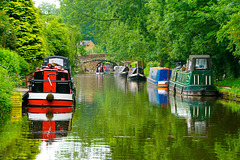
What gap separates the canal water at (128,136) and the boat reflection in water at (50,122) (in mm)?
31

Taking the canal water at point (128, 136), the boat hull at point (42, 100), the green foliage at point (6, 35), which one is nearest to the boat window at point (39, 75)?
the boat hull at point (42, 100)

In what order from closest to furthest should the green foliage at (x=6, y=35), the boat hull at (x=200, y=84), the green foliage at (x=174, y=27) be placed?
the green foliage at (x=6, y=35)
the green foliage at (x=174, y=27)
the boat hull at (x=200, y=84)

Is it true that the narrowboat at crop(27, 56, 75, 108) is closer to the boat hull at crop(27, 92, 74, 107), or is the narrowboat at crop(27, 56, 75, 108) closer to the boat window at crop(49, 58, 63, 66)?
the boat hull at crop(27, 92, 74, 107)

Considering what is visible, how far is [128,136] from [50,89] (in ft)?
29.5

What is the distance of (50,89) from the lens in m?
21.7

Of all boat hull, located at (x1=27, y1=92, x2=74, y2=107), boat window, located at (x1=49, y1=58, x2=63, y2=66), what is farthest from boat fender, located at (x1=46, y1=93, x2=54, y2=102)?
boat window, located at (x1=49, y1=58, x2=63, y2=66)

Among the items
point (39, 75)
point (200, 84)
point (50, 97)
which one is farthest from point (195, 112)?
point (200, 84)

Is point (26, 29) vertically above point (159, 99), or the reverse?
point (26, 29)

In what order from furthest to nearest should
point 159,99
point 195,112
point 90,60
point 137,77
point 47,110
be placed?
point 90,60, point 137,77, point 159,99, point 195,112, point 47,110

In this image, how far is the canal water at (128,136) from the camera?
36.1 ft

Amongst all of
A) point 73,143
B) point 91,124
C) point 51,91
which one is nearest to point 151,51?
point 51,91

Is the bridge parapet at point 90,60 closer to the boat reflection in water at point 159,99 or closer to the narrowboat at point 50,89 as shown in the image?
the boat reflection in water at point 159,99

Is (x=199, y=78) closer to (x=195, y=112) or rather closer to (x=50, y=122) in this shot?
(x=195, y=112)

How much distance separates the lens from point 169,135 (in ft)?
45.6
